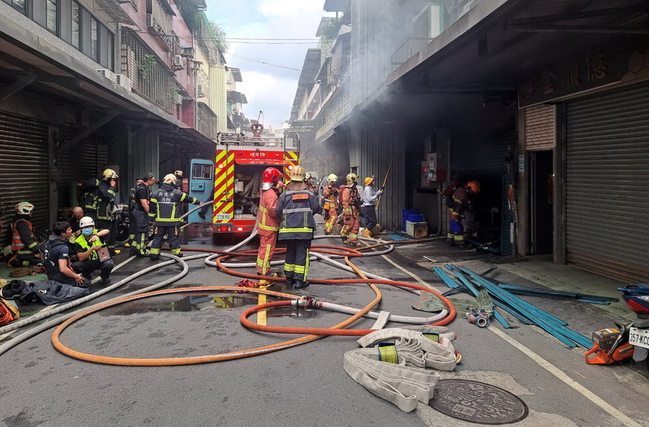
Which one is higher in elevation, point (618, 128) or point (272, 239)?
point (618, 128)

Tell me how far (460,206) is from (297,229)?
17.5ft

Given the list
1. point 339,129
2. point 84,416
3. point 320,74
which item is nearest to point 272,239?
point 84,416

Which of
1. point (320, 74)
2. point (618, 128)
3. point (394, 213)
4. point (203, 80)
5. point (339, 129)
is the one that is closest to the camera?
point (618, 128)

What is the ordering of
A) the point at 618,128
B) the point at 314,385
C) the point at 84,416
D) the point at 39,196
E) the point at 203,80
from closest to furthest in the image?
the point at 84,416 → the point at 314,385 → the point at 618,128 → the point at 39,196 → the point at 203,80

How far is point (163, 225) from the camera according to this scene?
8633mm

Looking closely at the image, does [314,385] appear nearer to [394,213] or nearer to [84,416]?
[84,416]

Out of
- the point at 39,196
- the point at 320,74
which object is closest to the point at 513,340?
the point at 39,196

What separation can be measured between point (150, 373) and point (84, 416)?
680 millimetres

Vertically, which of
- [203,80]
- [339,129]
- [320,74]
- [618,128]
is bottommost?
[618,128]

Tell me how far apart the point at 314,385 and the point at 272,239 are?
3667 mm

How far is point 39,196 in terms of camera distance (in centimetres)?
992

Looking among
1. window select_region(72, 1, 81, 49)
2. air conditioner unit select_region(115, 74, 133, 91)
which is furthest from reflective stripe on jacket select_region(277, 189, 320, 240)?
air conditioner unit select_region(115, 74, 133, 91)

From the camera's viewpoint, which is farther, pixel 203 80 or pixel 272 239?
pixel 203 80

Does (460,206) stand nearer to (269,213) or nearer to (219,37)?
(269,213)
